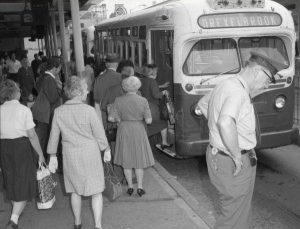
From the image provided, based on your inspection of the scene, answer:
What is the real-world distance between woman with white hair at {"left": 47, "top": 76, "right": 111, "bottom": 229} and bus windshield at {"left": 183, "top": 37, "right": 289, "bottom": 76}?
2.75 m

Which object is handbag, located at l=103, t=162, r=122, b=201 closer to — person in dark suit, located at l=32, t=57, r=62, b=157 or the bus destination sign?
person in dark suit, located at l=32, t=57, r=62, b=157

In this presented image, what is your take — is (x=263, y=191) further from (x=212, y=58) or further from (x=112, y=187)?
(x=112, y=187)

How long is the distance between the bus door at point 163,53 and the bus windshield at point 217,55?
430 mm

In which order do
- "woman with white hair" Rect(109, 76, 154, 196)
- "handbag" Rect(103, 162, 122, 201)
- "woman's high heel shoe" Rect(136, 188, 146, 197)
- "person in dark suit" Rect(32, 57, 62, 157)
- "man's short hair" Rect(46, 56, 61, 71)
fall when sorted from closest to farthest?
"handbag" Rect(103, 162, 122, 201)
"woman with white hair" Rect(109, 76, 154, 196)
"woman's high heel shoe" Rect(136, 188, 146, 197)
"person in dark suit" Rect(32, 57, 62, 157)
"man's short hair" Rect(46, 56, 61, 71)

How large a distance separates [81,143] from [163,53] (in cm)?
358

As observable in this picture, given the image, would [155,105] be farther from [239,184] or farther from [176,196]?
[239,184]

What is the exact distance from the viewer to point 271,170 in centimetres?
770

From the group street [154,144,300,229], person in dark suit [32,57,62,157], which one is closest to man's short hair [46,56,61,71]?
person in dark suit [32,57,62,157]

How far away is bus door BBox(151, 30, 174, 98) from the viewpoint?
7.43 metres

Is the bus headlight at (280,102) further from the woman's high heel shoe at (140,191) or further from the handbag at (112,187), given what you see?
the handbag at (112,187)

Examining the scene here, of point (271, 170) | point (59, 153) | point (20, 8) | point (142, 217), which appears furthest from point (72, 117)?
point (20, 8)

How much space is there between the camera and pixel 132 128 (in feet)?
19.4

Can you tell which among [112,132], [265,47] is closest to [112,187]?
[112,132]

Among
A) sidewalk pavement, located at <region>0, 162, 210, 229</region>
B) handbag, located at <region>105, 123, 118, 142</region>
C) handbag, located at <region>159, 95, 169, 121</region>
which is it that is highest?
handbag, located at <region>159, 95, 169, 121</region>
